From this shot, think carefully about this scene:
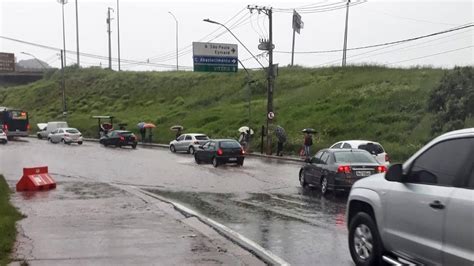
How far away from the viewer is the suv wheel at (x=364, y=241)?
6.61 meters

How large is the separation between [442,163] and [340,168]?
10232mm

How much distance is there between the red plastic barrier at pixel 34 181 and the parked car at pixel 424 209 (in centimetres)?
1245

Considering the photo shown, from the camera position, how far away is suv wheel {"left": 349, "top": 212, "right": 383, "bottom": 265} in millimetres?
6613

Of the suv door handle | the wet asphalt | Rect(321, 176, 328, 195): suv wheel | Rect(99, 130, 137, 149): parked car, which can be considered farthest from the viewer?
Rect(99, 130, 137, 149): parked car

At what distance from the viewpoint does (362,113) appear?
3922 cm

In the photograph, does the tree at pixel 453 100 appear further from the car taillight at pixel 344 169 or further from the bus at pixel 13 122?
the bus at pixel 13 122

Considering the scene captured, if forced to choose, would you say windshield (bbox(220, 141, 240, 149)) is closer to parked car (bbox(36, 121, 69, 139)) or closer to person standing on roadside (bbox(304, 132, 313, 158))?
person standing on roadside (bbox(304, 132, 313, 158))

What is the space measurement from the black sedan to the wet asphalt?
0.41m

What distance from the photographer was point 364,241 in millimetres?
6891

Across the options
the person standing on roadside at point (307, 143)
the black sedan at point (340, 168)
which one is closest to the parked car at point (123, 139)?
the person standing on roadside at point (307, 143)

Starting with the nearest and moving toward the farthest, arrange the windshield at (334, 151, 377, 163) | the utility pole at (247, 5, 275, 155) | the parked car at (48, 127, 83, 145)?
the windshield at (334, 151, 377, 163)
the utility pole at (247, 5, 275, 155)
the parked car at (48, 127, 83, 145)

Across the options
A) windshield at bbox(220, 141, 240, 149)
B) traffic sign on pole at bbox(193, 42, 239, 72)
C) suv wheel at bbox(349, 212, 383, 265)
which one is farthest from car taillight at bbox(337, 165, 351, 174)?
traffic sign on pole at bbox(193, 42, 239, 72)

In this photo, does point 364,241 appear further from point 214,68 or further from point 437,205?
point 214,68

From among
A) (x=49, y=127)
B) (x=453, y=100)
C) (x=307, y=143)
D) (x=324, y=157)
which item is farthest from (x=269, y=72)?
(x=49, y=127)
